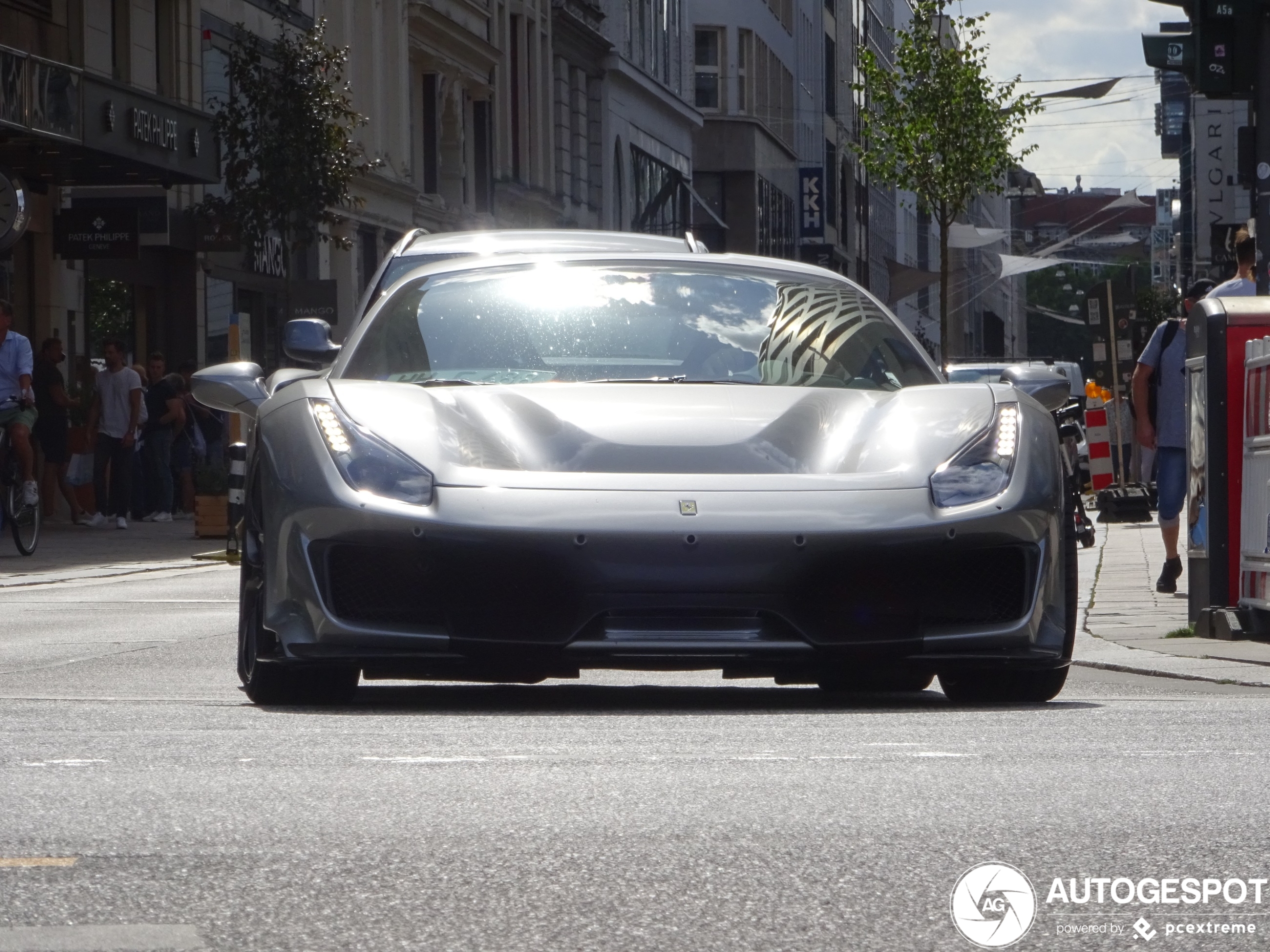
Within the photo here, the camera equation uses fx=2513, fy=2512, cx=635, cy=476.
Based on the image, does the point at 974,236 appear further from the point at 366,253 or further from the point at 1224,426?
the point at 1224,426

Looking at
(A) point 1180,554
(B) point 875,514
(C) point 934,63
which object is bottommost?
(A) point 1180,554

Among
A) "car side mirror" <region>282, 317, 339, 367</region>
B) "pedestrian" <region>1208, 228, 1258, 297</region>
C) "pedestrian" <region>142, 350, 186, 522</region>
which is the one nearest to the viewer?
"car side mirror" <region>282, 317, 339, 367</region>

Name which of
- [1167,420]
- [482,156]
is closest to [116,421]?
[1167,420]

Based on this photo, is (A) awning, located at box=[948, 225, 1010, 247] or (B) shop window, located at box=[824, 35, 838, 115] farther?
(B) shop window, located at box=[824, 35, 838, 115]

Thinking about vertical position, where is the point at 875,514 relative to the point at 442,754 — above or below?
above

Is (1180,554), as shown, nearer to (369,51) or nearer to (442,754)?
(442,754)

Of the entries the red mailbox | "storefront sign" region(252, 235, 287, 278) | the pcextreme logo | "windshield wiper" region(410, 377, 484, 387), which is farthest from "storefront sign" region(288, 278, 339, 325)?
the pcextreme logo

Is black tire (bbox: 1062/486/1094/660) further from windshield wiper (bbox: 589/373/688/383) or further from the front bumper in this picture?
windshield wiper (bbox: 589/373/688/383)

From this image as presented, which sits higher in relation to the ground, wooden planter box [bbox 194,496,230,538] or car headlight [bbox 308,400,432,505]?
car headlight [bbox 308,400,432,505]

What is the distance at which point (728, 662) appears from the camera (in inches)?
243

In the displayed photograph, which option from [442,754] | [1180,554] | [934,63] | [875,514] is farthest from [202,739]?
[934,63]

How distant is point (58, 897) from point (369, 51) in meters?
39.0

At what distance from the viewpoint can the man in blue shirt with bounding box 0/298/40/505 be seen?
1795 centimetres

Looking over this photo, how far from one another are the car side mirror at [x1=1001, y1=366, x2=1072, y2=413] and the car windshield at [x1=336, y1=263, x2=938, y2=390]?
25cm
